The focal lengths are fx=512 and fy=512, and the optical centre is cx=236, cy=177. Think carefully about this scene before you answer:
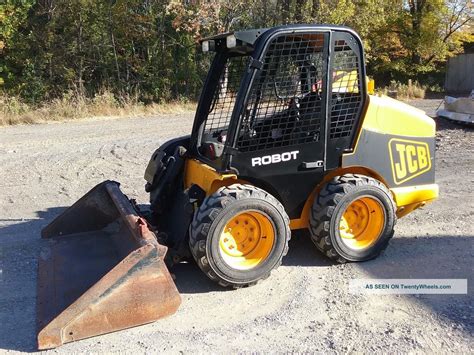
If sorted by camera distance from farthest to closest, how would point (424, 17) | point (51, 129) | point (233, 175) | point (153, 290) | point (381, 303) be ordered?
point (424, 17)
point (51, 129)
point (233, 175)
point (381, 303)
point (153, 290)

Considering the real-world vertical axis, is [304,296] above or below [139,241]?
below

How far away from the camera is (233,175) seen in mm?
4137

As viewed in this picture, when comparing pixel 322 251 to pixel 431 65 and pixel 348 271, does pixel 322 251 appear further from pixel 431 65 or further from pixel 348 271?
pixel 431 65

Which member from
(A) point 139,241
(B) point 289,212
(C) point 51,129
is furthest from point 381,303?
(C) point 51,129

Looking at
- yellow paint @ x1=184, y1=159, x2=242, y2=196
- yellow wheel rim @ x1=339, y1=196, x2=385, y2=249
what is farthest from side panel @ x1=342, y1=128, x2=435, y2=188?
yellow paint @ x1=184, y1=159, x2=242, y2=196

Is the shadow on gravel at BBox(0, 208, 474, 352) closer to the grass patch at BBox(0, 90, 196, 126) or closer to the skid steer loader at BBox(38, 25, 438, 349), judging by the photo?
the skid steer loader at BBox(38, 25, 438, 349)

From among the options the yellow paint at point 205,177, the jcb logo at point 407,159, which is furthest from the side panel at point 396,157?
the yellow paint at point 205,177

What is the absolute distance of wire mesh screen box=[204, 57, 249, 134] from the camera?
4.77 m

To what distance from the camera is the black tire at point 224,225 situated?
3854 mm

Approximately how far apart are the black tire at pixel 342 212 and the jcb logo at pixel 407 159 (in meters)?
0.32

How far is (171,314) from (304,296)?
1053mm

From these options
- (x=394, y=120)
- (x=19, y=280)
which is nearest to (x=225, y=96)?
(x=394, y=120)

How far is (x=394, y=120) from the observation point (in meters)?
4.65

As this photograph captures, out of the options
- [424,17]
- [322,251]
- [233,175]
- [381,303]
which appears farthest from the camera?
[424,17]
